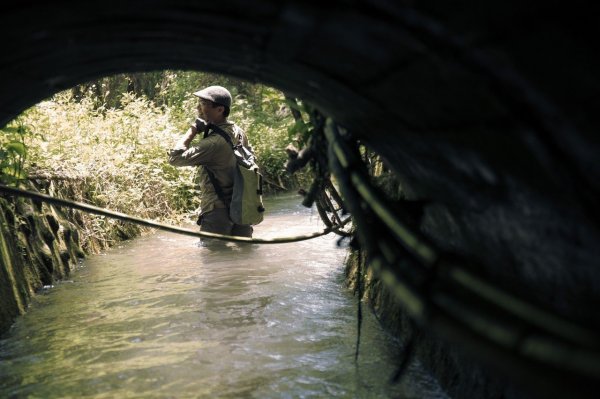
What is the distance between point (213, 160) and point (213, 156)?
0.25 feet

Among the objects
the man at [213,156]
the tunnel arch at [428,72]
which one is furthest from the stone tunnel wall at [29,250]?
the tunnel arch at [428,72]

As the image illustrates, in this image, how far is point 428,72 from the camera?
1.78 metres

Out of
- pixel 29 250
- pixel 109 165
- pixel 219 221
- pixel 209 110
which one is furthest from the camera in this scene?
pixel 109 165

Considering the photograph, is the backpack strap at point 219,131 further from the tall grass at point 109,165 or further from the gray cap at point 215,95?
the tall grass at point 109,165

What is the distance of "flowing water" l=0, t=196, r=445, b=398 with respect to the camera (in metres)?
4.35

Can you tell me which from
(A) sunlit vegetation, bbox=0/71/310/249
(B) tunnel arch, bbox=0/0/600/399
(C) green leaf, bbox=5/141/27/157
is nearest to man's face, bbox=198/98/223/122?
(A) sunlit vegetation, bbox=0/71/310/249

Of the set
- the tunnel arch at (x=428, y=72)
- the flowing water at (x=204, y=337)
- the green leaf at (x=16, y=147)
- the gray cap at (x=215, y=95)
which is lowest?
the flowing water at (x=204, y=337)

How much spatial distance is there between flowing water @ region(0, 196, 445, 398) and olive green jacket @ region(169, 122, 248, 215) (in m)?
0.81

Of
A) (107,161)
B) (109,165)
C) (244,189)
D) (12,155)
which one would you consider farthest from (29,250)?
(107,161)

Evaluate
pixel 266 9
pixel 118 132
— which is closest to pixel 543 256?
pixel 266 9

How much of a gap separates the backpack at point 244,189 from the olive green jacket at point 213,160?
14 centimetres

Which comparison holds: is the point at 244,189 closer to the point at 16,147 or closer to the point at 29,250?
the point at 29,250

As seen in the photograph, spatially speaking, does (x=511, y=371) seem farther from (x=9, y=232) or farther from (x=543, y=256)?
(x=9, y=232)

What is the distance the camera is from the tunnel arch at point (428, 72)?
1.42 m
